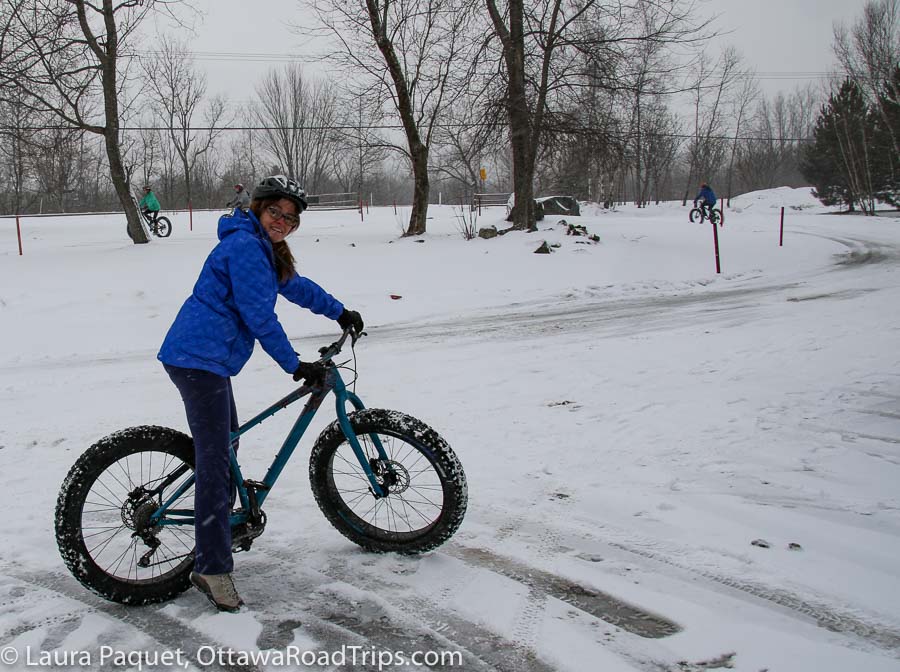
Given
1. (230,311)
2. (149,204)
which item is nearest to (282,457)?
(230,311)

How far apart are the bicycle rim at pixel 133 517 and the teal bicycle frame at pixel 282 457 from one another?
0.03 m

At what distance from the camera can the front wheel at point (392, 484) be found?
347 centimetres

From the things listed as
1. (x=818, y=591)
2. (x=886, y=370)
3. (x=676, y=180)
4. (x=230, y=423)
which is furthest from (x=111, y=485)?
(x=676, y=180)

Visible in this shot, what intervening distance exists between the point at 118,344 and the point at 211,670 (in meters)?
8.15

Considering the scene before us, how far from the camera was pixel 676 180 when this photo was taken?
83.4m

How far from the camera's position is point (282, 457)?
3533 millimetres

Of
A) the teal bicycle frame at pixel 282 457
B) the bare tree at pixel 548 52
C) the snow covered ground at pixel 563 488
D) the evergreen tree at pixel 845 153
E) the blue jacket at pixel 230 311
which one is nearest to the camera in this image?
the snow covered ground at pixel 563 488

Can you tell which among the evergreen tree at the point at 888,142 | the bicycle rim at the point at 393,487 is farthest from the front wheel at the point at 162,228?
the evergreen tree at the point at 888,142

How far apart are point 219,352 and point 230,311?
7.9 inches

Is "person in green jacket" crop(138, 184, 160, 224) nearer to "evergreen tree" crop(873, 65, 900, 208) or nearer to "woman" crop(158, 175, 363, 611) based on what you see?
"woman" crop(158, 175, 363, 611)

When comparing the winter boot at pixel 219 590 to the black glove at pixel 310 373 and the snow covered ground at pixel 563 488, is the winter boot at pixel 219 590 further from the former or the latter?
the black glove at pixel 310 373

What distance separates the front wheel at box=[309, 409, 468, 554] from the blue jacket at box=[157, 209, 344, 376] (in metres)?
0.65

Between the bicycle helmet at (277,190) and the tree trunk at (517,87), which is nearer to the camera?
the bicycle helmet at (277,190)

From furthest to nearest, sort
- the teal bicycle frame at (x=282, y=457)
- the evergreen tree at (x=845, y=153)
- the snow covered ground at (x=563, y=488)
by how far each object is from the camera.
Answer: the evergreen tree at (x=845, y=153), the teal bicycle frame at (x=282, y=457), the snow covered ground at (x=563, y=488)
